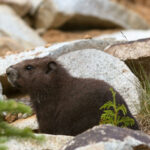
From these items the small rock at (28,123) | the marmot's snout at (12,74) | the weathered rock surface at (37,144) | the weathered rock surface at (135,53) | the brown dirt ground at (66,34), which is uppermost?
the marmot's snout at (12,74)

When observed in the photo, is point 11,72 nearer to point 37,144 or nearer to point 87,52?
point 37,144

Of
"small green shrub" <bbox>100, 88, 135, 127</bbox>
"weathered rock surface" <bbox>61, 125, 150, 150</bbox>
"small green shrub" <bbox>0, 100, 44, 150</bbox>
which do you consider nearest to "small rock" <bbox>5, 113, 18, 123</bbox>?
"small green shrub" <bbox>100, 88, 135, 127</bbox>

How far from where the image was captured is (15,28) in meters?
12.5

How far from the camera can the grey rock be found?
5.86 meters

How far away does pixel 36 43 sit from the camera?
12.0 m

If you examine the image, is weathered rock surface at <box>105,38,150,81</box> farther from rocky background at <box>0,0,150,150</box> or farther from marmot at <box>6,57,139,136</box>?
marmot at <box>6,57,139,136</box>

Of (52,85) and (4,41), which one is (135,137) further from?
(4,41)

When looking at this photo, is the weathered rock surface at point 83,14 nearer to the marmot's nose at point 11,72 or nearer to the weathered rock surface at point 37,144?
the marmot's nose at point 11,72

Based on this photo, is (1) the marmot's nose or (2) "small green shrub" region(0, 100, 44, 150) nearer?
(2) "small green shrub" region(0, 100, 44, 150)

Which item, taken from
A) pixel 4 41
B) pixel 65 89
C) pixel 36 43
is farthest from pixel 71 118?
pixel 36 43

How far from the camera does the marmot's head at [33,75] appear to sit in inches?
201

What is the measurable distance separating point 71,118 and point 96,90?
1.29ft

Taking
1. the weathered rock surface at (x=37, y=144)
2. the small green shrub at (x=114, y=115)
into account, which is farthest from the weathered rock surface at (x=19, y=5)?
the weathered rock surface at (x=37, y=144)

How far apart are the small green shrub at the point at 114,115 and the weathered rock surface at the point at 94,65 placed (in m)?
1.04
